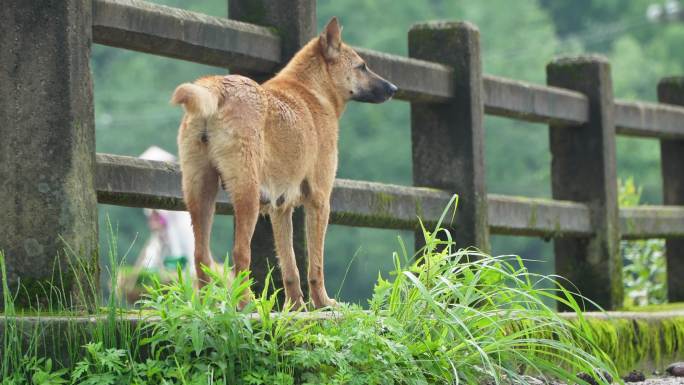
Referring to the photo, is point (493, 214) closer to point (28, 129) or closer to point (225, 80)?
point (225, 80)

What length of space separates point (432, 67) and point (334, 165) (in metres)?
1.66

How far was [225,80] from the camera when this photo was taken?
17.5 ft

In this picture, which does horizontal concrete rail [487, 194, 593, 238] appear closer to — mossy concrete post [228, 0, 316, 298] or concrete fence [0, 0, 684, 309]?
concrete fence [0, 0, 684, 309]

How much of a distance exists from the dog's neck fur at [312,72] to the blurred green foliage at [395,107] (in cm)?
2835

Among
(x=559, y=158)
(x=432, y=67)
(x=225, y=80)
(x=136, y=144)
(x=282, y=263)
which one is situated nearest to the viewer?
(x=225, y=80)

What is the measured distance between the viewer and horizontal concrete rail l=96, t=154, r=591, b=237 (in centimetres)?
562

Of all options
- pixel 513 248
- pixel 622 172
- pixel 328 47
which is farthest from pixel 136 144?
pixel 328 47

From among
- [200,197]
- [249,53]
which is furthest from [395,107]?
[200,197]

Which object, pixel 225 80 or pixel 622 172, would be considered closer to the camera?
pixel 225 80

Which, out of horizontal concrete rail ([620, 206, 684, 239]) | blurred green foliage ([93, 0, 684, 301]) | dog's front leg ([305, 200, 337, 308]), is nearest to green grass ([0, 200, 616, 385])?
dog's front leg ([305, 200, 337, 308])

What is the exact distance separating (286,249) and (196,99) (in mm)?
1142

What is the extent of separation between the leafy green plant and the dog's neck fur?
4.97 m

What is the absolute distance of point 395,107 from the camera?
135ft

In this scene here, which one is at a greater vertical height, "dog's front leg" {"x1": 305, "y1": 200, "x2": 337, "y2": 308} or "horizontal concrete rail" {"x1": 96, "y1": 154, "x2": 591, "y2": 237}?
"horizontal concrete rail" {"x1": 96, "y1": 154, "x2": 591, "y2": 237}
